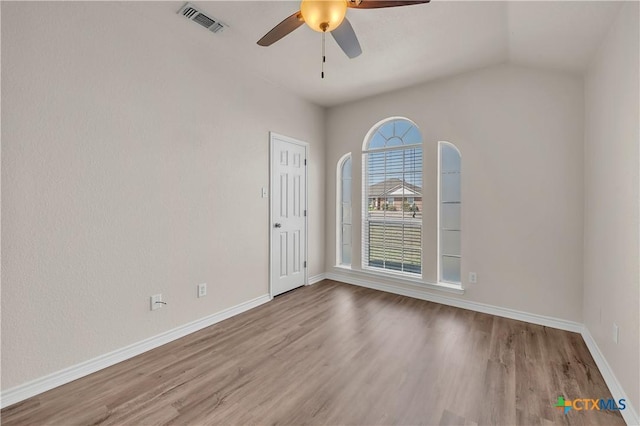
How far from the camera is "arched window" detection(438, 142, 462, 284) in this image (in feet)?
11.2

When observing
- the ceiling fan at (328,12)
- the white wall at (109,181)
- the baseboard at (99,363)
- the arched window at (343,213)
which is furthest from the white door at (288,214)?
the ceiling fan at (328,12)

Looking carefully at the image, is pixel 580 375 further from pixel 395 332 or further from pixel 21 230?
pixel 21 230

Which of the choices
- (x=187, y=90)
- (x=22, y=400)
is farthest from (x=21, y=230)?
(x=187, y=90)

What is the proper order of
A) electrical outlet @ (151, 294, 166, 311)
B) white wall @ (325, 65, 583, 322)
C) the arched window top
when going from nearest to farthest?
electrical outlet @ (151, 294, 166, 311), white wall @ (325, 65, 583, 322), the arched window top

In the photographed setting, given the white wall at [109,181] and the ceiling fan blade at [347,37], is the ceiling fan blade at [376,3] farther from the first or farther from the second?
the white wall at [109,181]

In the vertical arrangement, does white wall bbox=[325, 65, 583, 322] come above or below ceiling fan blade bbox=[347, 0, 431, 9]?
below

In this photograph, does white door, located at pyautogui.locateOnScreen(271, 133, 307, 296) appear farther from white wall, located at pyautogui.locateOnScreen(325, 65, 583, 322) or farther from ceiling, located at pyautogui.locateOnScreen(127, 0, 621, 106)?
white wall, located at pyautogui.locateOnScreen(325, 65, 583, 322)

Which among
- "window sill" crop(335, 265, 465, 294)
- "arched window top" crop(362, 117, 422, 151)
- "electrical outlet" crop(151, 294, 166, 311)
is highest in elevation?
"arched window top" crop(362, 117, 422, 151)

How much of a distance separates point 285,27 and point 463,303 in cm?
344

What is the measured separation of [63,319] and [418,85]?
Answer: 434 centimetres

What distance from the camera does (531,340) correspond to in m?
2.53

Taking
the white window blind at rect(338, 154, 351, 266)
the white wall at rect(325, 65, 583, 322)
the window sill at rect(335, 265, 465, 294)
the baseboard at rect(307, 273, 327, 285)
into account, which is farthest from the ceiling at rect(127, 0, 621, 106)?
the baseboard at rect(307, 273, 327, 285)

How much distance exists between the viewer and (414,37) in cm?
255

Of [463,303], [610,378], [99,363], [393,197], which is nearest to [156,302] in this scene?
[99,363]
